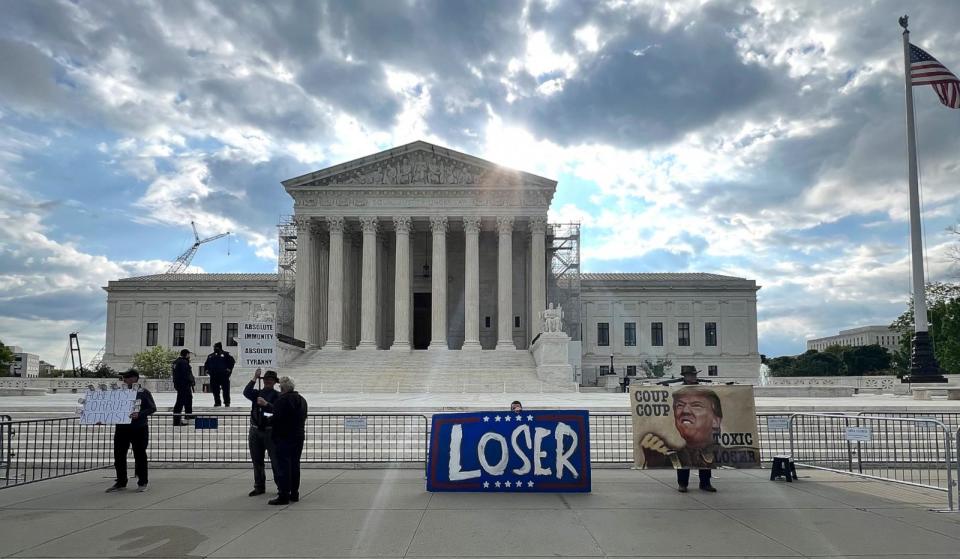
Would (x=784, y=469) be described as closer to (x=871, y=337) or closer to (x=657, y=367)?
(x=657, y=367)

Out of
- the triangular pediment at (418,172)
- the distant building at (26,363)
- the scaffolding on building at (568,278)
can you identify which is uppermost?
the triangular pediment at (418,172)

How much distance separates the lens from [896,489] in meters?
11.7

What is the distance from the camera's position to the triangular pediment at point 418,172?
54.2 metres

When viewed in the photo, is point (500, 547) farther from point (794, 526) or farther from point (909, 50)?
point (909, 50)

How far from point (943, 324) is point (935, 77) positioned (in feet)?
116

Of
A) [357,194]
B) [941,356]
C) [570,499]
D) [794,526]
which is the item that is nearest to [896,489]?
[794,526]

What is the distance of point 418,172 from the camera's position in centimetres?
5484

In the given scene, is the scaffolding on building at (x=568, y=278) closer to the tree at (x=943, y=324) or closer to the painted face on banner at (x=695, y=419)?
the tree at (x=943, y=324)

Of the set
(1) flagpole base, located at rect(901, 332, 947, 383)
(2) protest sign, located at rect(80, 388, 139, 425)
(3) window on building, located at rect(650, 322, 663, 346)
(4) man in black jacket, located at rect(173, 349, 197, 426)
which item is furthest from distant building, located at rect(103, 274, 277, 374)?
(2) protest sign, located at rect(80, 388, 139, 425)

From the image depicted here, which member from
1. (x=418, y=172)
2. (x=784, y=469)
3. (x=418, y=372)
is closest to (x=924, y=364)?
(x=418, y=372)

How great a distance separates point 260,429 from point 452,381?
3282 cm

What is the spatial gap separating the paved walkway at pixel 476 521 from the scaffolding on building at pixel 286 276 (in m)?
50.6

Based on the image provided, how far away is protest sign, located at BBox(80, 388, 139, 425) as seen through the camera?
11.6 meters

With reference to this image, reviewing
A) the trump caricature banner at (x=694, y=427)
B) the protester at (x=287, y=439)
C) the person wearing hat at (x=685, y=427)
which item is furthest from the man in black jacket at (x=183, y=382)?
the person wearing hat at (x=685, y=427)
